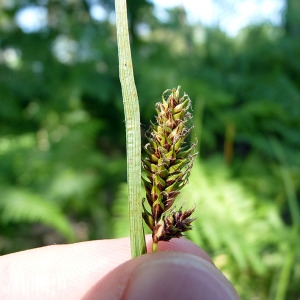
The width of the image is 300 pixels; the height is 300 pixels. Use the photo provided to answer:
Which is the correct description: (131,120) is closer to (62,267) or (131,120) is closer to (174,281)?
(174,281)

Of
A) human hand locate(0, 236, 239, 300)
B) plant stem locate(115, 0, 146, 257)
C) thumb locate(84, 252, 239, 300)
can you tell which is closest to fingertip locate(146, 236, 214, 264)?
human hand locate(0, 236, 239, 300)

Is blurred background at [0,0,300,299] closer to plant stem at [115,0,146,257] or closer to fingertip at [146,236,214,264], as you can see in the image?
fingertip at [146,236,214,264]

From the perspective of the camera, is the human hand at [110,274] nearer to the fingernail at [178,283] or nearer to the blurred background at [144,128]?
the fingernail at [178,283]

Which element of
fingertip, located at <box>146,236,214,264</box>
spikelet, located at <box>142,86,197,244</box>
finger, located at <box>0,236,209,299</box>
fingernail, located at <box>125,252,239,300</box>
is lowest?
finger, located at <box>0,236,209,299</box>

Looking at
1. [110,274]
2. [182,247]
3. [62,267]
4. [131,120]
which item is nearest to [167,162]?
[131,120]

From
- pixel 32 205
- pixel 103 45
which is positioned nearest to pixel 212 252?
pixel 32 205

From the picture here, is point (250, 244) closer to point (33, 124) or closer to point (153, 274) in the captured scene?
point (153, 274)

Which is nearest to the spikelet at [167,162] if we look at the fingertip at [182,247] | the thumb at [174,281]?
the thumb at [174,281]
